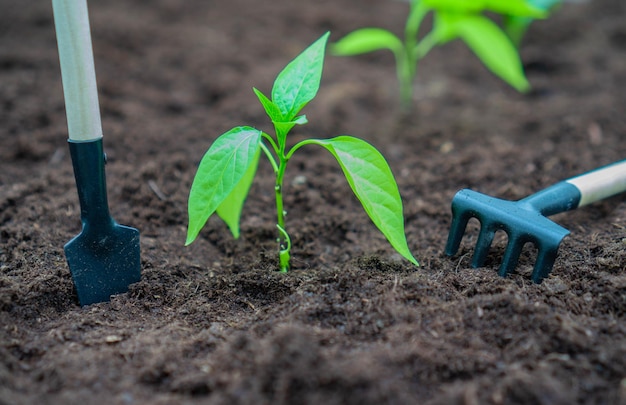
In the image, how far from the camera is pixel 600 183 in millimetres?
1611

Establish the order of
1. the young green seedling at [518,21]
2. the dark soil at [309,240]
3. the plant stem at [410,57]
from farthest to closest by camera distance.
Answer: the young green seedling at [518,21] < the plant stem at [410,57] < the dark soil at [309,240]

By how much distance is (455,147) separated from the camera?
2418 millimetres

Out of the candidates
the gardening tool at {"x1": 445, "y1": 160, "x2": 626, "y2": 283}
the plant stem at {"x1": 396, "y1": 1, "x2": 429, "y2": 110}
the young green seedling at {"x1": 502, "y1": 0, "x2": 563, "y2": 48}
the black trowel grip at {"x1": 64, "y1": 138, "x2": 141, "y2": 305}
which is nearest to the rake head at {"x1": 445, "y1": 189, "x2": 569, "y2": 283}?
the gardening tool at {"x1": 445, "y1": 160, "x2": 626, "y2": 283}

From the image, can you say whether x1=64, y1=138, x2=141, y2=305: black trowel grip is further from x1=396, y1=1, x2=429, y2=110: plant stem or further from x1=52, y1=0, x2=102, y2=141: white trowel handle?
x1=396, y1=1, x2=429, y2=110: plant stem

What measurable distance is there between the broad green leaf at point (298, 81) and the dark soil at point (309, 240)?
0.47m

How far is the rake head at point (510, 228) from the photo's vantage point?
135 centimetres

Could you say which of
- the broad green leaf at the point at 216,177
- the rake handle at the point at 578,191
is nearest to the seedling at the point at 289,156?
the broad green leaf at the point at 216,177

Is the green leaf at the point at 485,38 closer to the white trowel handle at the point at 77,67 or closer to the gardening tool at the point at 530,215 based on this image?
the gardening tool at the point at 530,215

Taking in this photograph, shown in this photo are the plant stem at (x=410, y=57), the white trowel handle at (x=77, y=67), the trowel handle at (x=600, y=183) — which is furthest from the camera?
the plant stem at (x=410, y=57)

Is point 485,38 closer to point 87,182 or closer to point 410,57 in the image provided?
point 410,57

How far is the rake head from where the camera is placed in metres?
1.35

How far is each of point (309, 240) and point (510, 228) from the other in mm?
665

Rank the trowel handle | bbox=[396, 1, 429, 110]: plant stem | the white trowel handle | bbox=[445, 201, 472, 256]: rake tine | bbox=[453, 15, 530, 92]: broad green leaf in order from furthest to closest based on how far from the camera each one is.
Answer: bbox=[396, 1, 429, 110]: plant stem
bbox=[453, 15, 530, 92]: broad green leaf
the trowel handle
bbox=[445, 201, 472, 256]: rake tine
the white trowel handle

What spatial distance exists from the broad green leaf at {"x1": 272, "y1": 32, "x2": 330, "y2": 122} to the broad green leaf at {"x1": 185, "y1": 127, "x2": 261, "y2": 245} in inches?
6.3
